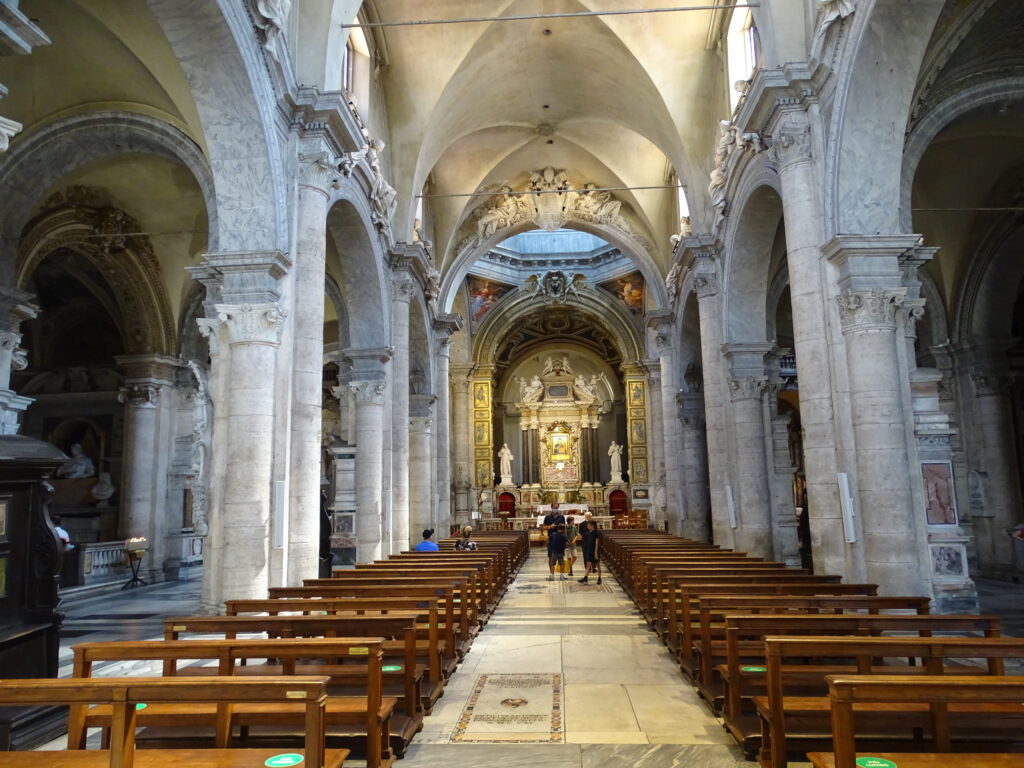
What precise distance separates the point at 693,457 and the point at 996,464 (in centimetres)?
732

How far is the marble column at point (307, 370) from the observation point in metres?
9.97

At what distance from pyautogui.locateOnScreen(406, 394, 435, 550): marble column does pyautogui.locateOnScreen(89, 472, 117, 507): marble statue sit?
24.0 feet

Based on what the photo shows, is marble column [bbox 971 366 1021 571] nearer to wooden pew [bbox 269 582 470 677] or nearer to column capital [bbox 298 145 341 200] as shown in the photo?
wooden pew [bbox 269 582 470 677]

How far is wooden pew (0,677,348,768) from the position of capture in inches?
105

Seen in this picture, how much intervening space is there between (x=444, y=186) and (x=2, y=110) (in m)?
13.3

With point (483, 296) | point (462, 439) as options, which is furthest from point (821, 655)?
point (483, 296)

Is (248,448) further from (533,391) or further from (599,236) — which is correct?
(533,391)

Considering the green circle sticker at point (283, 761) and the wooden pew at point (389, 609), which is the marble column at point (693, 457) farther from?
the green circle sticker at point (283, 761)

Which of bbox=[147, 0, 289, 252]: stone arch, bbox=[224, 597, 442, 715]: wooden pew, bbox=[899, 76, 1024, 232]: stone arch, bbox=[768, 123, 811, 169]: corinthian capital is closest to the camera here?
bbox=[224, 597, 442, 715]: wooden pew

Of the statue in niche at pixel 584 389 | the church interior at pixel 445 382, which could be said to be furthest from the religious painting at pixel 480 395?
the church interior at pixel 445 382

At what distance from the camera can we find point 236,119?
9383mm

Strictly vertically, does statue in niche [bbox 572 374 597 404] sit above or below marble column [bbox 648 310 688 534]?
above

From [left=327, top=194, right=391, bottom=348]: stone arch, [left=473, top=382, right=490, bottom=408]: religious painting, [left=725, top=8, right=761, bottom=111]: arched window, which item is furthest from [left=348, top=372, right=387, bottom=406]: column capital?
[left=473, top=382, right=490, bottom=408]: religious painting

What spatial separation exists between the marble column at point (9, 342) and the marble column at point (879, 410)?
12153mm
